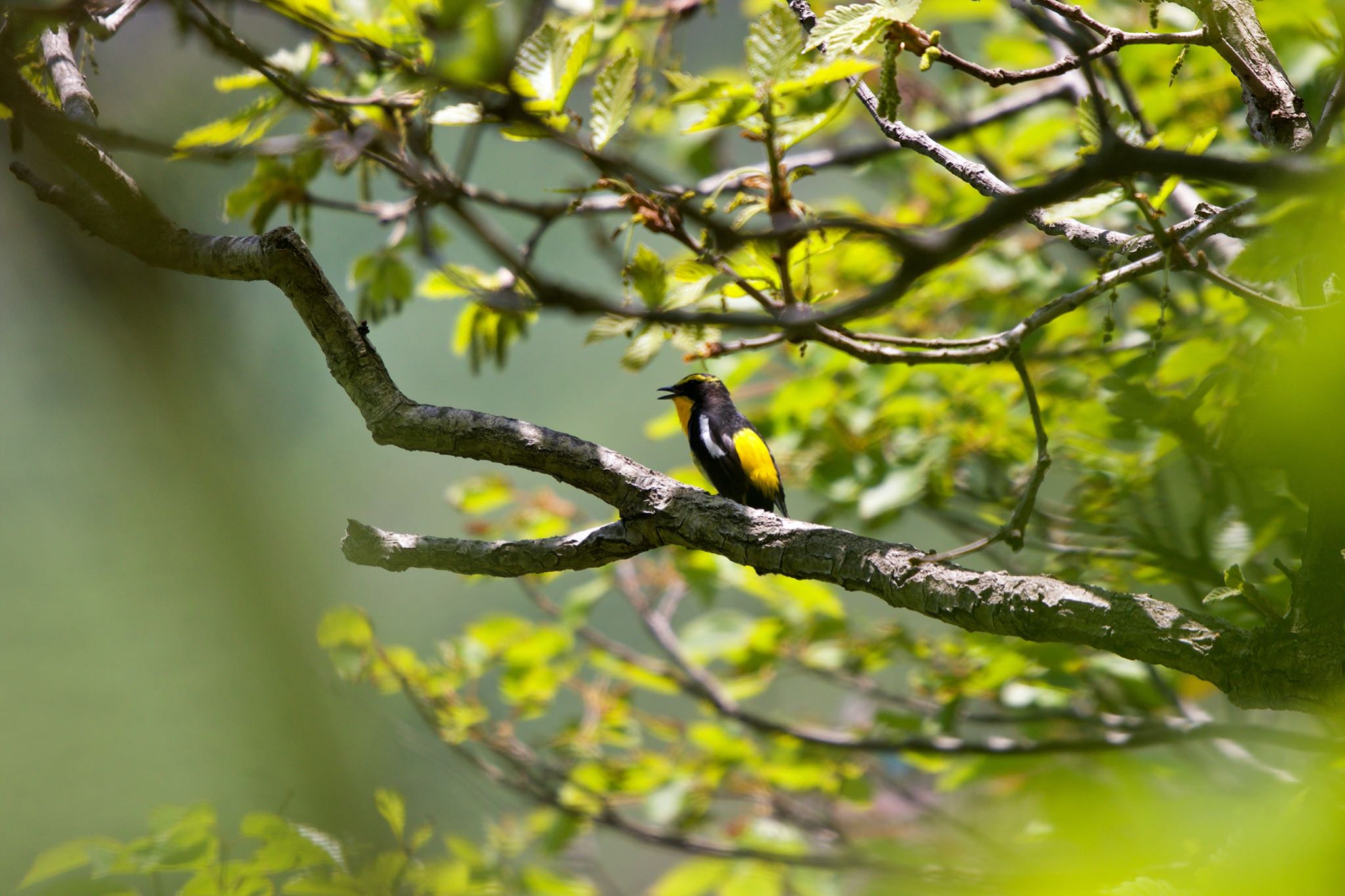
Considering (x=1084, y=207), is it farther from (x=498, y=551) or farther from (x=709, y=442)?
→ (x=709, y=442)

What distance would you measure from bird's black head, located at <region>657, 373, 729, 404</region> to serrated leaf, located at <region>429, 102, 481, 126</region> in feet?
11.0

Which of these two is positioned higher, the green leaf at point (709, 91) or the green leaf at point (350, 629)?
the green leaf at point (709, 91)

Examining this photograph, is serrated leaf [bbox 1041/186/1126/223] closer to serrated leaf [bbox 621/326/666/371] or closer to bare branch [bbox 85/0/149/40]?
serrated leaf [bbox 621/326/666/371]

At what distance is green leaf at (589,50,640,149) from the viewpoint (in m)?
1.79

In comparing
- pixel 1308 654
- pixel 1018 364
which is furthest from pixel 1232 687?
pixel 1018 364

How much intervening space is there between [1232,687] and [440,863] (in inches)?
83.2

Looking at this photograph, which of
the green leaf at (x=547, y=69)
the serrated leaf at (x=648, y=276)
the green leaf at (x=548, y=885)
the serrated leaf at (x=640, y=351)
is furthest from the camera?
the green leaf at (x=548, y=885)

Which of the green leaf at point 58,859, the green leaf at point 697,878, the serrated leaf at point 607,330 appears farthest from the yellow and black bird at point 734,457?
the green leaf at point 58,859

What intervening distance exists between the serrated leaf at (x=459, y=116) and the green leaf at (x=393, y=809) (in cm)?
133

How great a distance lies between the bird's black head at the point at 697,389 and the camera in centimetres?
534

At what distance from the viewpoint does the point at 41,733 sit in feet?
3.13

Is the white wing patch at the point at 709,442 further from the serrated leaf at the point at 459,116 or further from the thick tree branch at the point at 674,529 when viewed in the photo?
the serrated leaf at the point at 459,116

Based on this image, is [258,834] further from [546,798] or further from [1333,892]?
[546,798]

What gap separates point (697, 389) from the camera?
5.40 meters
